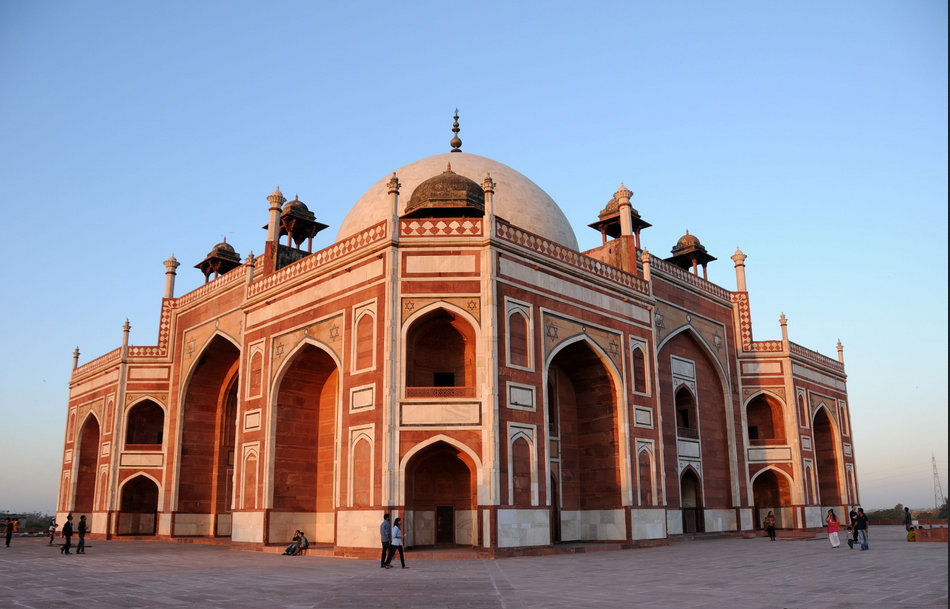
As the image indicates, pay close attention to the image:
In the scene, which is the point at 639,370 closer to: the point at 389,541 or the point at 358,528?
the point at 358,528

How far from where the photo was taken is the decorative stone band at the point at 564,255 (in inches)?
734

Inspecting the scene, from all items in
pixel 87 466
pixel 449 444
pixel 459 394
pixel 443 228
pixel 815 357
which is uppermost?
pixel 443 228

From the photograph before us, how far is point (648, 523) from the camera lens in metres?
20.5

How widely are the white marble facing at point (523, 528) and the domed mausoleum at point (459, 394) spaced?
0.14 feet

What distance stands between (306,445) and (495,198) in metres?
10.1

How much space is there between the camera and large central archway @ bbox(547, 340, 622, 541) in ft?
67.2

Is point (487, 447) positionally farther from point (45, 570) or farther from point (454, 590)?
point (45, 570)

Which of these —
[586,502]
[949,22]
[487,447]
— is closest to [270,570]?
[487,447]

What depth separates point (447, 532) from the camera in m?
18.5

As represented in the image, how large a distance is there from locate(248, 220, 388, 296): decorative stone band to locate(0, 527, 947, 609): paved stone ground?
25.5 ft

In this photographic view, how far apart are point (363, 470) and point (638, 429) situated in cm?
828

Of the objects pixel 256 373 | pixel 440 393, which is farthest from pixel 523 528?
pixel 256 373

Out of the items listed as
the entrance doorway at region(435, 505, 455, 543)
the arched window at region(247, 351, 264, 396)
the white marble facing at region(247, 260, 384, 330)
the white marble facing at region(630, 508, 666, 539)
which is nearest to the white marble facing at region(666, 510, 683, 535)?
the white marble facing at region(630, 508, 666, 539)

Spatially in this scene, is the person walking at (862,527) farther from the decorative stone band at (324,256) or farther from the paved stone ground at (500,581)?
the decorative stone band at (324,256)
